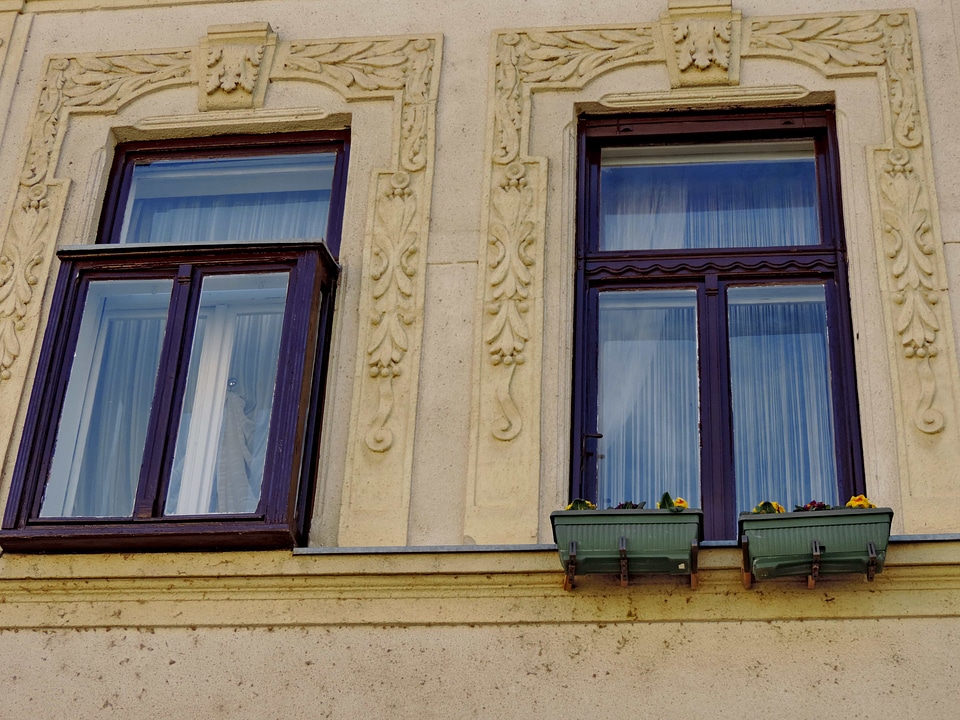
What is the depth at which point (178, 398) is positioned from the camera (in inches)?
308

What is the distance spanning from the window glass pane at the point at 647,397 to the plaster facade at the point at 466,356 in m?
0.31

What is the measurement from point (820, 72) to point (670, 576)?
120 inches

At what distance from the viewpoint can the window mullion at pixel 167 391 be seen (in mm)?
7516

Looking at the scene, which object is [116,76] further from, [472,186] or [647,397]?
[647,397]

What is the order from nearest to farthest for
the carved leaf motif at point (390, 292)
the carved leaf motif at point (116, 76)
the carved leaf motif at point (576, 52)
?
the carved leaf motif at point (390, 292) < the carved leaf motif at point (576, 52) < the carved leaf motif at point (116, 76)

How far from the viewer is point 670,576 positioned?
706 centimetres

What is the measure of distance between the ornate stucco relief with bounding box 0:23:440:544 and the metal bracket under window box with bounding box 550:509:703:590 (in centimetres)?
94

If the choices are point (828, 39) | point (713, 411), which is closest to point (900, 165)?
point (828, 39)

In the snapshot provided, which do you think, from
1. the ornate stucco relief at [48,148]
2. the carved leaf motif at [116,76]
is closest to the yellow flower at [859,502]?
the ornate stucco relief at [48,148]

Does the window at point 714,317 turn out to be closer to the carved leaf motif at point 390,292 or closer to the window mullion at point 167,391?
the carved leaf motif at point 390,292

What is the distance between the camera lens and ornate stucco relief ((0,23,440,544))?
7.90m

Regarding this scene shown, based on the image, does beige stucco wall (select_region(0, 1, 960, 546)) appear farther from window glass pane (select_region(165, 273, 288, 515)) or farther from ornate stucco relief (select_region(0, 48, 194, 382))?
window glass pane (select_region(165, 273, 288, 515))

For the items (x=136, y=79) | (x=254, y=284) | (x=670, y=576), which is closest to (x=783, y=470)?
(x=670, y=576)

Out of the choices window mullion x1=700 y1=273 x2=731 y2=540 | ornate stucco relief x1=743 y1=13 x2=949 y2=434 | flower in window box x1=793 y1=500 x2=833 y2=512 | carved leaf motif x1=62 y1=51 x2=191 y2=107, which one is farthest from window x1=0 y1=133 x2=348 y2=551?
ornate stucco relief x1=743 y1=13 x2=949 y2=434
